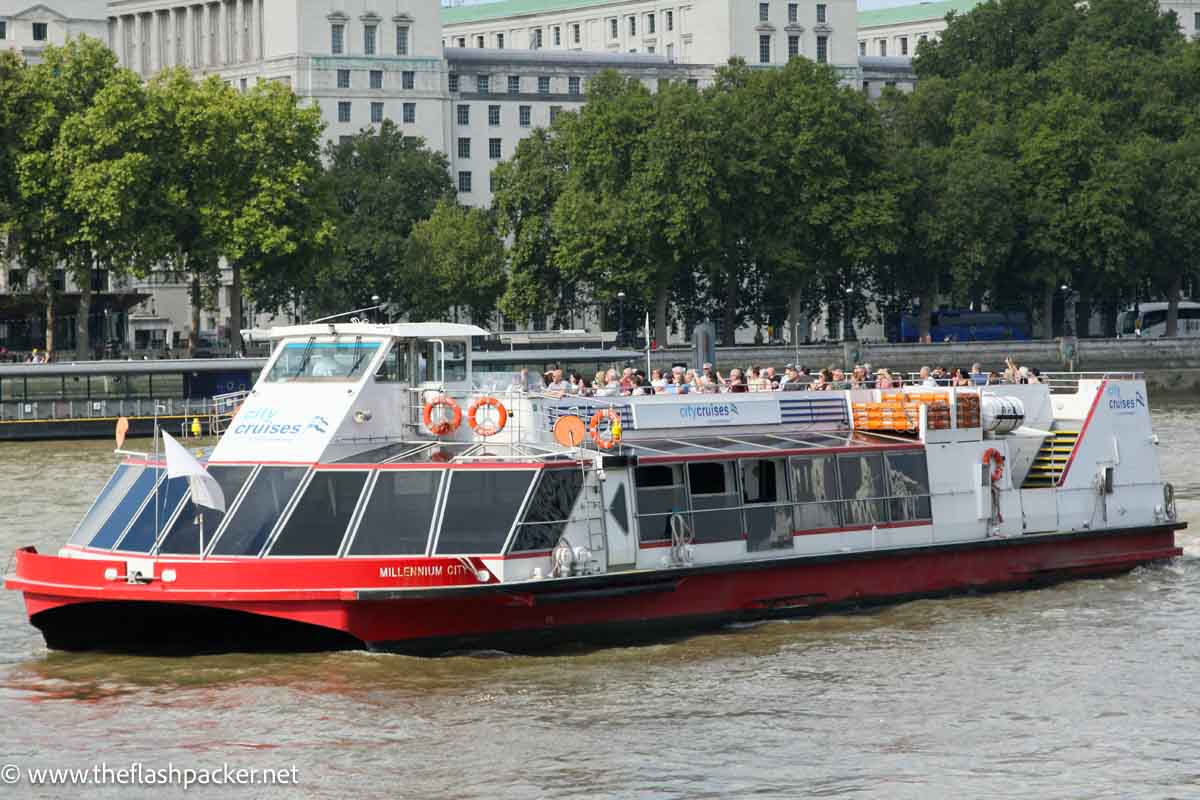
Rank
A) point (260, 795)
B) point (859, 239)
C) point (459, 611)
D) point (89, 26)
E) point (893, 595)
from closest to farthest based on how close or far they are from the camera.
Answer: point (260, 795) < point (459, 611) < point (893, 595) < point (859, 239) < point (89, 26)

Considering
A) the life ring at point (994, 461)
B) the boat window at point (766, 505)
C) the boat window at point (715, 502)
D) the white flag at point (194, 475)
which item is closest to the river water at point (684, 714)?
the boat window at point (766, 505)

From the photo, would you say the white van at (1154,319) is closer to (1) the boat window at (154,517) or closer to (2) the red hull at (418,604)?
(2) the red hull at (418,604)

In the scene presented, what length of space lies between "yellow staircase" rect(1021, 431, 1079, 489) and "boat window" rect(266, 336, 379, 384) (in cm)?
1144

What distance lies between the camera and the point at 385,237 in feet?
358

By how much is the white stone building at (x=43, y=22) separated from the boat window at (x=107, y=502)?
9504 cm

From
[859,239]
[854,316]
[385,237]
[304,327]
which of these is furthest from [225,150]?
[304,327]

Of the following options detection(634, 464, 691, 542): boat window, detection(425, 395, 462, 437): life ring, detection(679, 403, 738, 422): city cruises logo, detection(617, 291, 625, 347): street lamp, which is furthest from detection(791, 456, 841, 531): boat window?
detection(617, 291, 625, 347): street lamp

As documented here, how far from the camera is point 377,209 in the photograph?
116 m

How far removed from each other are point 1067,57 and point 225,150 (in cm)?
5095

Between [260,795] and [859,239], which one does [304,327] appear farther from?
[859,239]

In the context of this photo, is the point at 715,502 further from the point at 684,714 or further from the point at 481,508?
the point at 684,714

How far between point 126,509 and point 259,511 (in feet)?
6.76

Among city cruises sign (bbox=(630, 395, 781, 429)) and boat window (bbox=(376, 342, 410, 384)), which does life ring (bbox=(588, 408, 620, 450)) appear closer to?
city cruises sign (bbox=(630, 395, 781, 429))

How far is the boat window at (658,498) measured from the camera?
88.5ft
